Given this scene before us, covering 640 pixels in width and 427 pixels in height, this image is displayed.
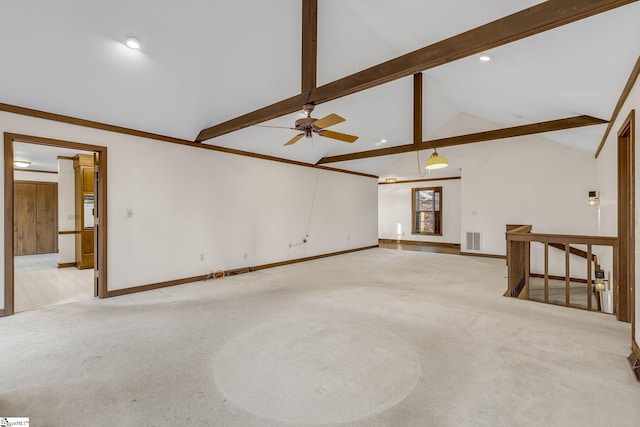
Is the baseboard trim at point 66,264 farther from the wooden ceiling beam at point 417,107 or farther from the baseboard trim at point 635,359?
the baseboard trim at point 635,359

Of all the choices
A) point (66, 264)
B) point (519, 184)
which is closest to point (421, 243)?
point (519, 184)

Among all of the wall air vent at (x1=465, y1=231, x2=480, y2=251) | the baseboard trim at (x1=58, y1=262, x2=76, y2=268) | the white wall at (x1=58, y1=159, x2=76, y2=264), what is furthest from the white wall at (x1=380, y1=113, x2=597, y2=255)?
the baseboard trim at (x1=58, y1=262, x2=76, y2=268)

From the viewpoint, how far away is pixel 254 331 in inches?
124

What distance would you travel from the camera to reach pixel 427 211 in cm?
1116

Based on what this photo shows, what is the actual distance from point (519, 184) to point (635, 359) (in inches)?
226

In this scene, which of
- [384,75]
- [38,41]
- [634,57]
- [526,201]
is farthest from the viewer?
[526,201]

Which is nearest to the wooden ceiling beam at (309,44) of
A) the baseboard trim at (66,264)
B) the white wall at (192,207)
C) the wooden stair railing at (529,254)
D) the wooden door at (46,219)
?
the white wall at (192,207)

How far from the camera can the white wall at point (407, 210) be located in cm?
1046

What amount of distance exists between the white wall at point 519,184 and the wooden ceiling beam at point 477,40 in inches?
239

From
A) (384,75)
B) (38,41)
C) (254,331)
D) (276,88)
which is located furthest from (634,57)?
(38,41)

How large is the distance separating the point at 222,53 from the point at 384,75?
2.12 m

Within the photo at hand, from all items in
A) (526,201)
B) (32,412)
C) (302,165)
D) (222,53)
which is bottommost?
(32,412)

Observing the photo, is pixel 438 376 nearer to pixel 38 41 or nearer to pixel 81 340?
pixel 81 340

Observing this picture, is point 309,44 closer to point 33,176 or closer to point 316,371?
point 316,371
